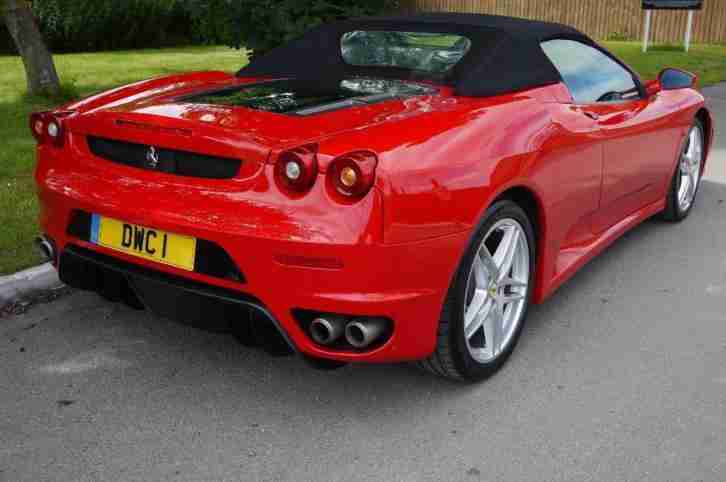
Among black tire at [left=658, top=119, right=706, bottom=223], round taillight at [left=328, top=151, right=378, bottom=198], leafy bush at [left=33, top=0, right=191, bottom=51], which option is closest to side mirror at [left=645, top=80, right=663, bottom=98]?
black tire at [left=658, top=119, right=706, bottom=223]

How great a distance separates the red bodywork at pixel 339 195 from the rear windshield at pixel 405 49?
334 millimetres

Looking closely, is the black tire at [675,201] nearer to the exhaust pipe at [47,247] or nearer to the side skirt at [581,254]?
the side skirt at [581,254]

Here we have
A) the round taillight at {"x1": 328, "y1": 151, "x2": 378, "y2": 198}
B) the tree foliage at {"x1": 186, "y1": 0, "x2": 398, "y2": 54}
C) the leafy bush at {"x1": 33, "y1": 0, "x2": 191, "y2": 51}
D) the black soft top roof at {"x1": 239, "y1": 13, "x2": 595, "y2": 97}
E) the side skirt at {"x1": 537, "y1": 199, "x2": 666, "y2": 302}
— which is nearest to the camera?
the round taillight at {"x1": 328, "y1": 151, "x2": 378, "y2": 198}

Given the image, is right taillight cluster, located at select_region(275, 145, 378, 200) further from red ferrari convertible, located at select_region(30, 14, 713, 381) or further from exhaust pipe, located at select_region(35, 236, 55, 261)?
exhaust pipe, located at select_region(35, 236, 55, 261)

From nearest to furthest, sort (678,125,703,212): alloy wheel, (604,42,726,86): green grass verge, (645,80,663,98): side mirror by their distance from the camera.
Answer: (645,80,663,98): side mirror → (678,125,703,212): alloy wheel → (604,42,726,86): green grass verge

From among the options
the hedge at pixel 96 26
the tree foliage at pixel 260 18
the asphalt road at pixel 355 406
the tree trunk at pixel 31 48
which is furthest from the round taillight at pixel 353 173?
the hedge at pixel 96 26

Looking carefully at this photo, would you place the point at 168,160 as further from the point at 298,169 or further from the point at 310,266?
the point at 310,266

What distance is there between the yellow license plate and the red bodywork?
34mm

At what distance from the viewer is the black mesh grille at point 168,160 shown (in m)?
2.77

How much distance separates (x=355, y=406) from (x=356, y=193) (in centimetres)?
89

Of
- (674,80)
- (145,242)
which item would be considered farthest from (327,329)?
(674,80)

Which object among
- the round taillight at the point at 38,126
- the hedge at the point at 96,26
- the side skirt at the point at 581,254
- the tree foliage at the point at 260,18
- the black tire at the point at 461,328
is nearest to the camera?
the black tire at the point at 461,328

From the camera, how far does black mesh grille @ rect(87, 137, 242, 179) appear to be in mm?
2768

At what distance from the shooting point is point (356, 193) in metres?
2.59
